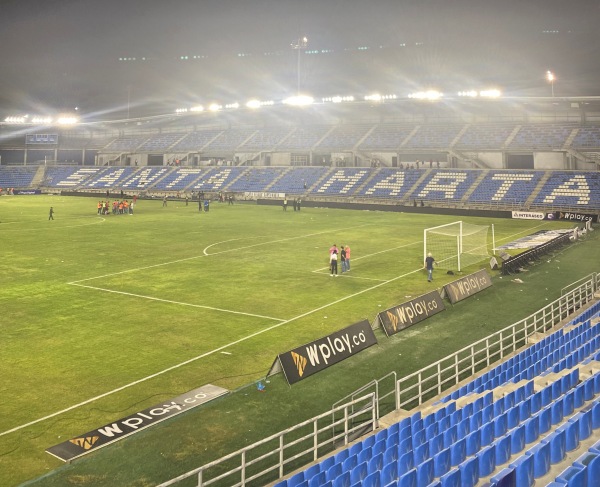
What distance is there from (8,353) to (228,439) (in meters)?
9.03

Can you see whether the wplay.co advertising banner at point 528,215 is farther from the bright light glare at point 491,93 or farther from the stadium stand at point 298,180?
the stadium stand at point 298,180

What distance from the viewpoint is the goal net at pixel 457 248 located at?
3055cm

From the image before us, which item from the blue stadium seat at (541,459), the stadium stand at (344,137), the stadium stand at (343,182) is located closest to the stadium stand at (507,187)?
the stadium stand at (343,182)

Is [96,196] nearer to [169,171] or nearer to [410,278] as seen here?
[169,171]

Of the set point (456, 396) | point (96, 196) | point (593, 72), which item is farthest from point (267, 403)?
point (96, 196)

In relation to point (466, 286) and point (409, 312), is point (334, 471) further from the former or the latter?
point (466, 286)

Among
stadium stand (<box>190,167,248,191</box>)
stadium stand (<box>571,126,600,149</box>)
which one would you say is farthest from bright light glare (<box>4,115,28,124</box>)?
stadium stand (<box>571,126,600,149</box>)

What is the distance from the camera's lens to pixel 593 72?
6238 centimetres

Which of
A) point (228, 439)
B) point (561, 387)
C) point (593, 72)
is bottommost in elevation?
point (228, 439)

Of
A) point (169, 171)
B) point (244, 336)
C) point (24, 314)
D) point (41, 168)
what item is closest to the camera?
point (244, 336)

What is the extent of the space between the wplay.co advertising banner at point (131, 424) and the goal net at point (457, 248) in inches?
730

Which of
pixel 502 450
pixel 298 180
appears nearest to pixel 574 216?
pixel 298 180

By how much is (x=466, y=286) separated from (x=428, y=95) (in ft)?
210

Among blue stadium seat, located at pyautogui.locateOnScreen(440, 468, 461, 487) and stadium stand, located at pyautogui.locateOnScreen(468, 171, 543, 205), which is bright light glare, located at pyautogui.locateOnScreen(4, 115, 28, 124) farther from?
blue stadium seat, located at pyautogui.locateOnScreen(440, 468, 461, 487)
